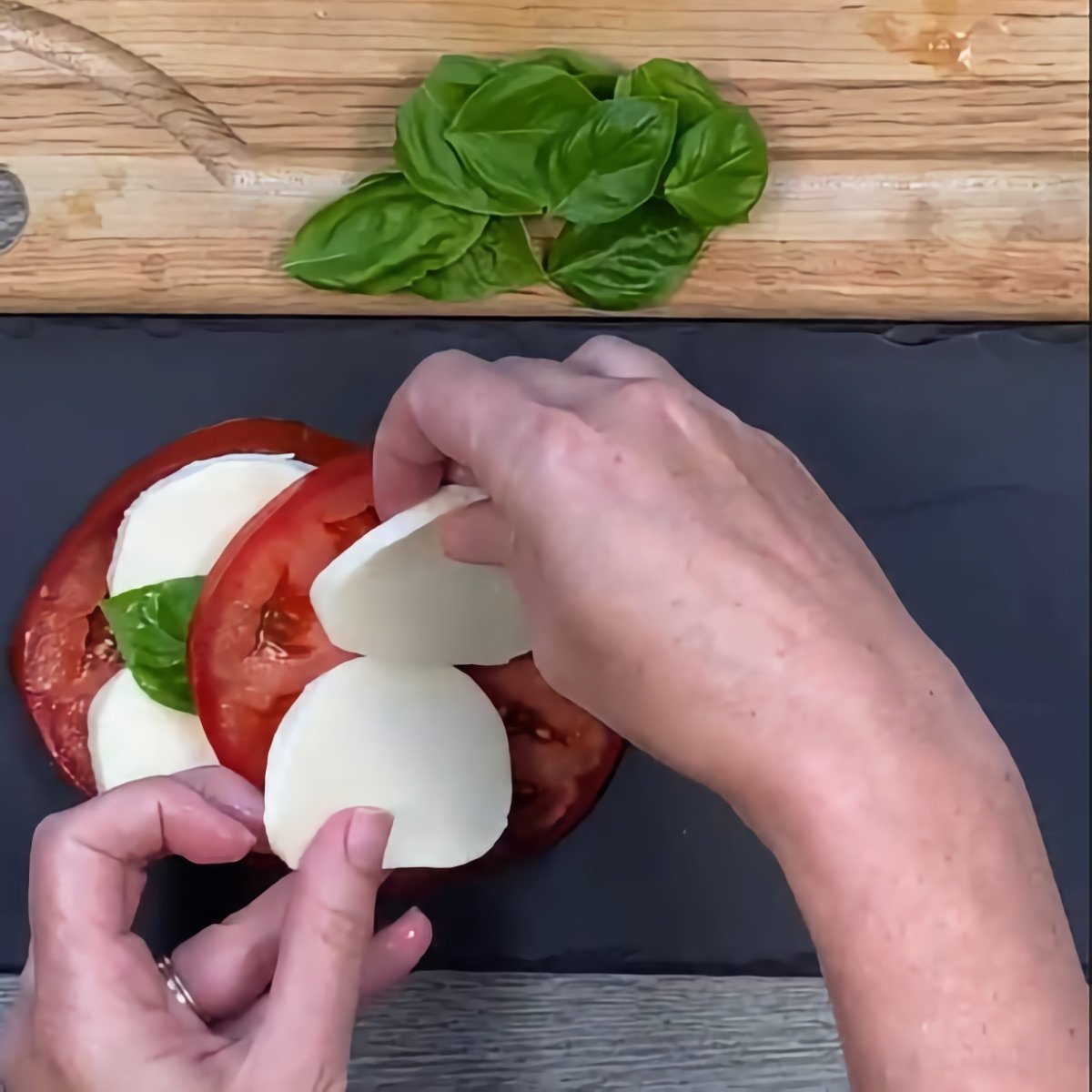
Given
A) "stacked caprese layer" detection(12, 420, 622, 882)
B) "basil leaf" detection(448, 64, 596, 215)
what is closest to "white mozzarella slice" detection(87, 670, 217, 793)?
"stacked caprese layer" detection(12, 420, 622, 882)

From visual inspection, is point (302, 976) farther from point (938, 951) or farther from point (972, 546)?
point (972, 546)

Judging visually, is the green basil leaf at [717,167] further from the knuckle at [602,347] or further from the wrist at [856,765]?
the wrist at [856,765]


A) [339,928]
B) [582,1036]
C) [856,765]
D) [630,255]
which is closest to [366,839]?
[339,928]

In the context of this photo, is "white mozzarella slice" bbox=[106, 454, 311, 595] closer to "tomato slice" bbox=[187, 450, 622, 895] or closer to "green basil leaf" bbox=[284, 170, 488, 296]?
"tomato slice" bbox=[187, 450, 622, 895]

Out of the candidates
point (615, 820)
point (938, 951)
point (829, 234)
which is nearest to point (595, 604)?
point (938, 951)

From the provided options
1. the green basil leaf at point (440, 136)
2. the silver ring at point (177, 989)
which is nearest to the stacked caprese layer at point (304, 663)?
the silver ring at point (177, 989)

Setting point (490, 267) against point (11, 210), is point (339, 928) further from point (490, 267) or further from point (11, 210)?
point (11, 210)

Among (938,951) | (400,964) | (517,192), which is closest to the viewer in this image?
(938,951)
